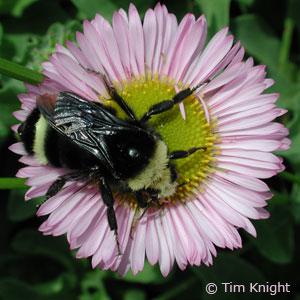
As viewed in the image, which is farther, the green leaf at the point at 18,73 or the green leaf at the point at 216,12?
the green leaf at the point at 216,12

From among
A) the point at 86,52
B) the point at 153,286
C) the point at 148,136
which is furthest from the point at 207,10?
the point at 153,286

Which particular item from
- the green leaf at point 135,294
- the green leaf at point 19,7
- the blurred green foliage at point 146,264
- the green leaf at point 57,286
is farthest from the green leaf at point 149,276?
the green leaf at point 19,7

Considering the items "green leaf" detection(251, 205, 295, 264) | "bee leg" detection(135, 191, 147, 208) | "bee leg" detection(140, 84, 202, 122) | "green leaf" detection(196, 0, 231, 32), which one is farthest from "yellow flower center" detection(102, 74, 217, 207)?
"green leaf" detection(251, 205, 295, 264)

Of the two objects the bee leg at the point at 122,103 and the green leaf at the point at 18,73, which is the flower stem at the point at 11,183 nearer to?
the green leaf at the point at 18,73

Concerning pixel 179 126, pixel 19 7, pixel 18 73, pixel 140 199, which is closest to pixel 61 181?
pixel 140 199

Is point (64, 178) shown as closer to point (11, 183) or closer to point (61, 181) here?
point (61, 181)
